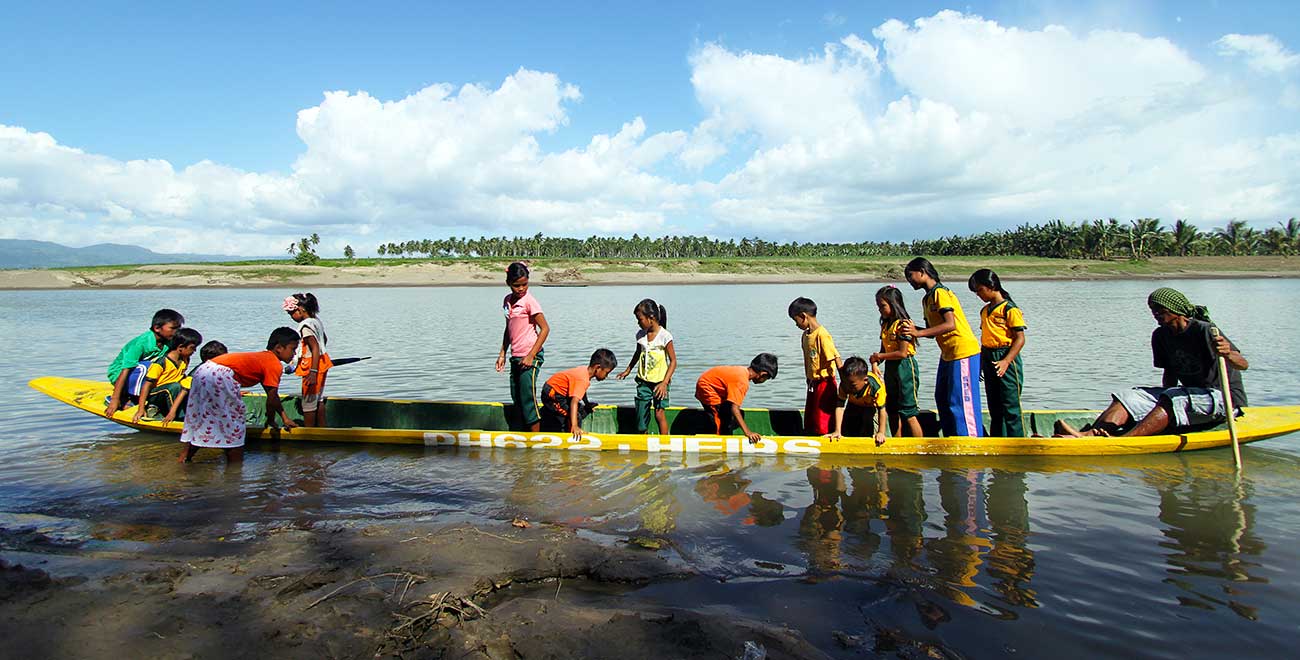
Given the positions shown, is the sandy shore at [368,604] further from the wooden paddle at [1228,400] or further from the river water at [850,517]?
the wooden paddle at [1228,400]

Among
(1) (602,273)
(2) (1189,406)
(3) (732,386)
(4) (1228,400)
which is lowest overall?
(2) (1189,406)

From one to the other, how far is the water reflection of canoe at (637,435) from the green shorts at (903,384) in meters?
0.38

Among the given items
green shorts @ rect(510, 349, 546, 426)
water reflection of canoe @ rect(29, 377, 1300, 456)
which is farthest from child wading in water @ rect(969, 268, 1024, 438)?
green shorts @ rect(510, 349, 546, 426)

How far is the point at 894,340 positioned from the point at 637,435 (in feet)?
9.88

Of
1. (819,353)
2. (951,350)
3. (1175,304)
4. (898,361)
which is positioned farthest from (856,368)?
(1175,304)

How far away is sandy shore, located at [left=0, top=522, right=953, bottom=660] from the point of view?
3.39m

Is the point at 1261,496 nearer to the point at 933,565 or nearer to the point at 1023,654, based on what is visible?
the point at 933,565

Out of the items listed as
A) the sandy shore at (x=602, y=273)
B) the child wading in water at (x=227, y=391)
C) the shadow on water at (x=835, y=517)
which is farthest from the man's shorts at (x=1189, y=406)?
the sandy shore at (x=602, y=273)

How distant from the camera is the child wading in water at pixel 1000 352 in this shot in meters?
7.39

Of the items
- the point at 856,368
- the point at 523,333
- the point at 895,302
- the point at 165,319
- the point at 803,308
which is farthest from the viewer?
the point at 165,319

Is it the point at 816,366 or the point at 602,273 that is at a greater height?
the point at 602,273

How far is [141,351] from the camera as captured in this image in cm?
885

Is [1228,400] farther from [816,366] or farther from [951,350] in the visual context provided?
[816,366]

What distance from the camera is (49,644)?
3352 millimetres
